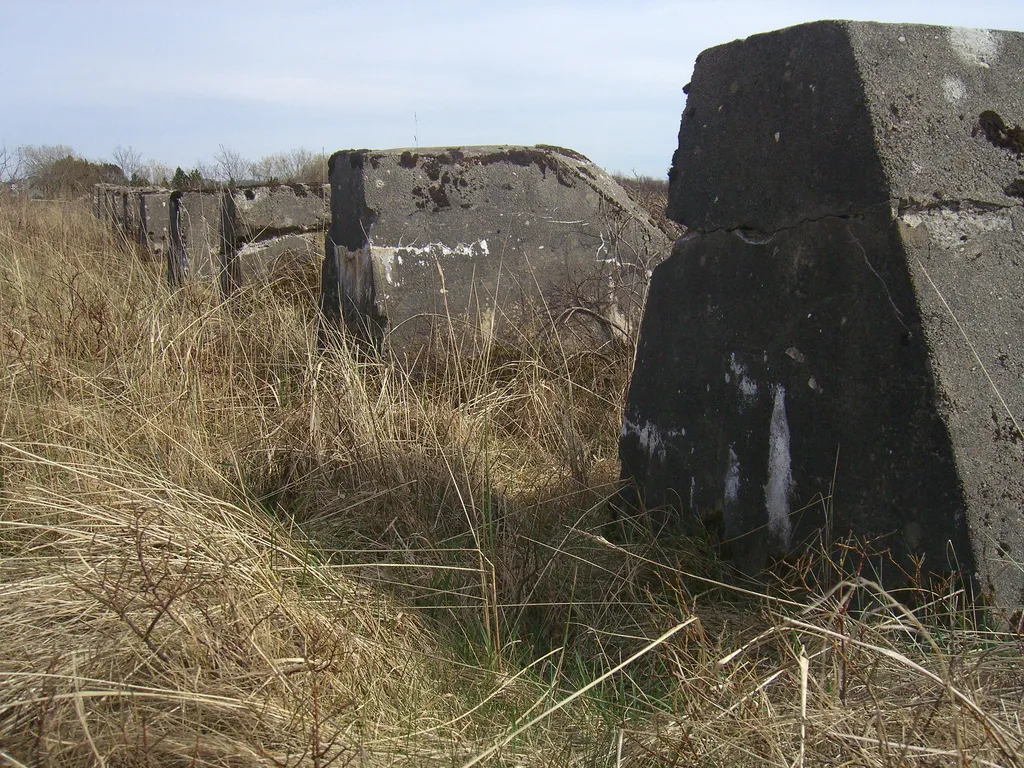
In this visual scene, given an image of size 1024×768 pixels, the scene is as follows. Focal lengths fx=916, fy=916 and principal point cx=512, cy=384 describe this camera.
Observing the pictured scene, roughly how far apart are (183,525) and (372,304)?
1.96 meters

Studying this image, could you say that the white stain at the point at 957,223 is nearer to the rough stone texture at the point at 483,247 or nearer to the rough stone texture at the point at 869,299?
the rough stone texture at the point at 869,299

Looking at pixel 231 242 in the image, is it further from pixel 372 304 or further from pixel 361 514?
pixel 361 514

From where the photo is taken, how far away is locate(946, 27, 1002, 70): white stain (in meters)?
2.07

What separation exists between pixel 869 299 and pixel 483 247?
231cm

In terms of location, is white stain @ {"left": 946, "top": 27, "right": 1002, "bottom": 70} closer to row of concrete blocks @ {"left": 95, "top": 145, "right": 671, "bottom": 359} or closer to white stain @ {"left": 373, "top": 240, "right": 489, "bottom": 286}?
row of concrete blocks @ {"left": 95, "top": 145, "right": 671, "bottom": 359}

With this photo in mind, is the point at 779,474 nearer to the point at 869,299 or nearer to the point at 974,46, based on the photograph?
the point at 869,299

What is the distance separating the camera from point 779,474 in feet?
7.27

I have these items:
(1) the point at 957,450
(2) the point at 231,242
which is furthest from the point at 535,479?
(2) the point at 231,242

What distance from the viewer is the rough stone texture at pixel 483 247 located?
A: 3.95 m

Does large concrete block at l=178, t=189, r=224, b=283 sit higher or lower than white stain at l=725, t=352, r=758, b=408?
higher

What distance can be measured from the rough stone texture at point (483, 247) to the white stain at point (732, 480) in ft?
5.51

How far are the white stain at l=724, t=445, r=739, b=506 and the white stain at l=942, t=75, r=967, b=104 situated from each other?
3.13 feet

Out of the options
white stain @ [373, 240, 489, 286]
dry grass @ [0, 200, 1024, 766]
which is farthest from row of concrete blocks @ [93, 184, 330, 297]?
dry grass @ [0, 200, 1024, 766]

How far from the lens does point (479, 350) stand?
3924 millimetres
